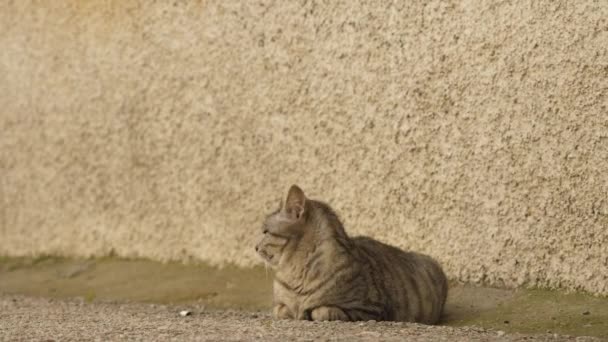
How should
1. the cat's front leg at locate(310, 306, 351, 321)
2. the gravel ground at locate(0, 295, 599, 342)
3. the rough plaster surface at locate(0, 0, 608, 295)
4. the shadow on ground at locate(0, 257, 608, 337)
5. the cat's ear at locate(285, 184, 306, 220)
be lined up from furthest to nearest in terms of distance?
1. the rough plaster surface at locate(0, 0, 608, 295)
2. the shadow on ground at locate(0, 257, 608, 337)
3. the cat's ear at locate(285, 184, 306, 220)
4. the cat's front leg at locate(310, 306, 351, 321)
5. the gravel ground at locate(0, 295, 599, 342)

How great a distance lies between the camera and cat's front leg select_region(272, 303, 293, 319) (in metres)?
6.62

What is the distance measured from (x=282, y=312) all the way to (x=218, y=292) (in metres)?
1.86

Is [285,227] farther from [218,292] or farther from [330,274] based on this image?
[218,292]

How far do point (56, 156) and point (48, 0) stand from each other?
1237 millimetres

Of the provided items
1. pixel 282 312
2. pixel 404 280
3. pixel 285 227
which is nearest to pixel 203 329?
pixel 282 312

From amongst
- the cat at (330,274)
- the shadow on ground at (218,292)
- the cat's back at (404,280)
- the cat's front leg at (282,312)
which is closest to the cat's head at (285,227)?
the cat at (330,274)

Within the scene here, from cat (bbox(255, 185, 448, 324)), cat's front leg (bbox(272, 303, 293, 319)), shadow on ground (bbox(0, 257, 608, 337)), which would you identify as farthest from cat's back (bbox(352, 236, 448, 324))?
cat's front leg (bbox(272, 303, 293, 319))

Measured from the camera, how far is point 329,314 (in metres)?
6.39

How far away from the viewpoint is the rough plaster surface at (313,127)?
22.9ft

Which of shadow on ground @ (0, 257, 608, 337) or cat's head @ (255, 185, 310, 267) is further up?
cat's head @ (255, 185, 310, 267)

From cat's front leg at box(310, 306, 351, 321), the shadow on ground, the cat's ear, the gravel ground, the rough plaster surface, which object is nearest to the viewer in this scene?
the gravel ground

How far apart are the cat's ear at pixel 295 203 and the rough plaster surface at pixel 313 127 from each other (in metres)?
1.24

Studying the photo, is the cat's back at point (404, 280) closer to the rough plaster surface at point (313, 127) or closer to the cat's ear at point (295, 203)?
the cat's ear at point (295, 203)

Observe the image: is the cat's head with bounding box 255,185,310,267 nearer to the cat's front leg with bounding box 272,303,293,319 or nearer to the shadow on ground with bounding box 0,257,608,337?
the cat's front leg with bounding box 272,303,293,319
